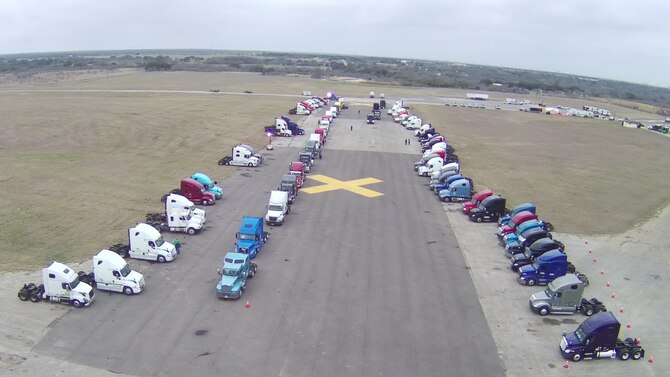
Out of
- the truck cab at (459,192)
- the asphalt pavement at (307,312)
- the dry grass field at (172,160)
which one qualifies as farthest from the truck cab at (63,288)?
the truck cab at (459,192)

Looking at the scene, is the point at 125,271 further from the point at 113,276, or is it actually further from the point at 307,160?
the point at 307,160

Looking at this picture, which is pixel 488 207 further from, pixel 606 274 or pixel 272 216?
pixel 272 216

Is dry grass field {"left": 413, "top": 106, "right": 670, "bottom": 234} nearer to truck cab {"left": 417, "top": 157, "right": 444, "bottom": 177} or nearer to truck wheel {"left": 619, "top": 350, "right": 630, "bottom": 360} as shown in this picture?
truck cab {"left": 417, "top": 157, "right": 444, "bottom": 177}

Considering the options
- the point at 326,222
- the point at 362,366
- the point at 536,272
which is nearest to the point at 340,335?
the point at 362,366

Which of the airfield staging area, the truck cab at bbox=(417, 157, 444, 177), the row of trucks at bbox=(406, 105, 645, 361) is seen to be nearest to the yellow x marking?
the airfield staging area

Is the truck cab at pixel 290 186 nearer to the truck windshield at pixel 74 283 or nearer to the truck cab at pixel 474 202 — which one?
the truck cab at pixel 474 202
